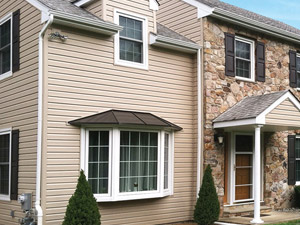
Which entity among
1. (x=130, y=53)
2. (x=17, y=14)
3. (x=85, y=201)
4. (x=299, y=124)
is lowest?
(x=85, y=201)

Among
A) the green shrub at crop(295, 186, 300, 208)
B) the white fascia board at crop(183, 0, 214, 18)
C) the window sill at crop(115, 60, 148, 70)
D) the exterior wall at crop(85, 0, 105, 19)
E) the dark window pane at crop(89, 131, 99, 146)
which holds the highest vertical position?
the white fascia board at crop(183, 0, 214, 18)

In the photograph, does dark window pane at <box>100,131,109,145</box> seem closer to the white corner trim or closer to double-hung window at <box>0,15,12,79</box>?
double-hung window at <box>0,15,12,79</box>

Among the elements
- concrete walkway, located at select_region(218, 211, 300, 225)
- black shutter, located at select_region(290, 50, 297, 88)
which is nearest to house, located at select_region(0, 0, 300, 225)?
concrete walkway, located at select_region(218, 211, 300, 225)

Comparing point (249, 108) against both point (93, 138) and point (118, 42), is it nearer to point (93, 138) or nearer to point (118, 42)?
point (118, 42)

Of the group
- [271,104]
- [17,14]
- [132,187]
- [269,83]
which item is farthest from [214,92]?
[17,14]

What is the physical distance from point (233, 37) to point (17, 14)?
5.81m

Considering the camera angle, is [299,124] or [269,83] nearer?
[299,124]

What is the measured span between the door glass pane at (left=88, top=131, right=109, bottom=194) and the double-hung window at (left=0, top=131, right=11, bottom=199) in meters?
2.03

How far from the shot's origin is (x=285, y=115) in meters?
10.7

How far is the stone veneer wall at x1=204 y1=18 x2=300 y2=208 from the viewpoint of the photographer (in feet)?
37.0

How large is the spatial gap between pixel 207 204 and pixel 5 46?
20.3ft

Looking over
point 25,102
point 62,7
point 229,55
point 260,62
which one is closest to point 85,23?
point 62,7

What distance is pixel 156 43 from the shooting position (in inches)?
416

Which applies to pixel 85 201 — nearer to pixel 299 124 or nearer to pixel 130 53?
pixel 130 53
